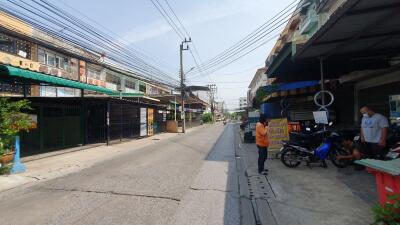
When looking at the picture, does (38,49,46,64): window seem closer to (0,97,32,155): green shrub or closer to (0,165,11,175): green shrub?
(0,97,32,155): green shrub

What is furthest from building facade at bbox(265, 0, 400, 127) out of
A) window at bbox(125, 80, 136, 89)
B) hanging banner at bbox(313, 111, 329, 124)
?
window at bbox(125, 80, 136, 89)

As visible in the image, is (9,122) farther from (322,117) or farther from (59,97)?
(322,117)

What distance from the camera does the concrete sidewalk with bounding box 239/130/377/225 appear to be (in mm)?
5191

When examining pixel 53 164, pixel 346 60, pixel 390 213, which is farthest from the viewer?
pixel 53 164

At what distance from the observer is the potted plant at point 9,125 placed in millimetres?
9109

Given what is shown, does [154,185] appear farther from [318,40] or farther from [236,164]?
[318,40]

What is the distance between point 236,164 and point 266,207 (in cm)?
547

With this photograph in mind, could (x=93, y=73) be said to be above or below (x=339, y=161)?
above

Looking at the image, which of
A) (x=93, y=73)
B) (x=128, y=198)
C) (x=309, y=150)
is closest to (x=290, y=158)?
(x=309, y=150)

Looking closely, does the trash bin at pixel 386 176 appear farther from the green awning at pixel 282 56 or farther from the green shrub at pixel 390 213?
the green awning at pixel 282 56

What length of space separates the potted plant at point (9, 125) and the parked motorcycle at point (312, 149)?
26.4 feet

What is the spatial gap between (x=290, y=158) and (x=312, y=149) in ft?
2.64

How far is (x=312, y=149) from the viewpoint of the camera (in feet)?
32.2

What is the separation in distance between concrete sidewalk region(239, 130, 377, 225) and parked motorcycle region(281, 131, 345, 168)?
0.95 ft
